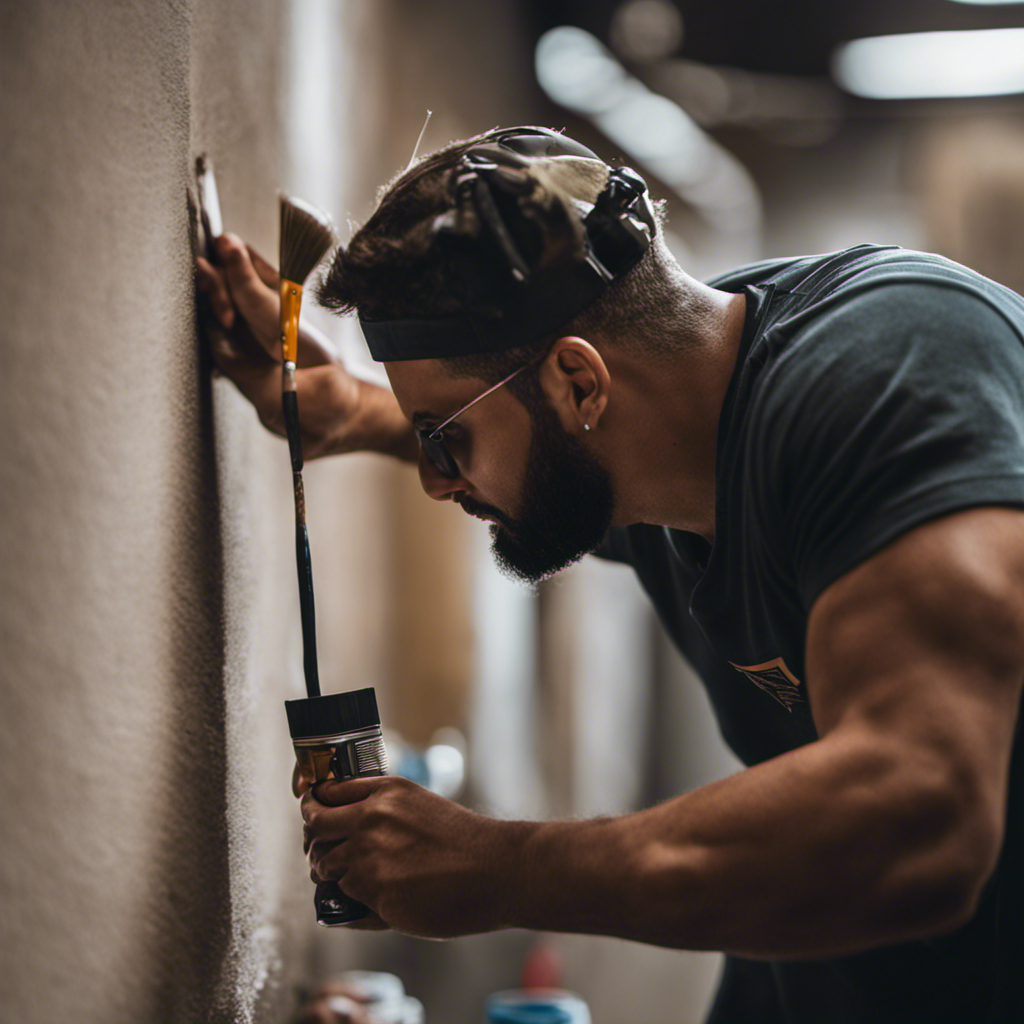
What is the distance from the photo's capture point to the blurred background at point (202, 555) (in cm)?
67

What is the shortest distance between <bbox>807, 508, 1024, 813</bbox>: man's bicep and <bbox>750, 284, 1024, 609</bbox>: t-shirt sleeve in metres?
0.02

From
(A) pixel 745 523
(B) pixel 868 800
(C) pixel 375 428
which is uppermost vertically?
(C) pixel 375 428

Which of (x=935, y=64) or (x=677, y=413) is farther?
(x=935, y=64)

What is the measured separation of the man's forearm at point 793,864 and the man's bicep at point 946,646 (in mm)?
24

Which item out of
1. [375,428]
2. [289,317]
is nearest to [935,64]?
[375,428]

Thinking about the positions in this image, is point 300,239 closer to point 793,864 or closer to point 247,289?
point 247,289

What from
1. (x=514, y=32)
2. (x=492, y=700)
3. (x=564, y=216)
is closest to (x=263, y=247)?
(x=564, y=216)

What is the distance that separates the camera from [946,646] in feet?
2.11

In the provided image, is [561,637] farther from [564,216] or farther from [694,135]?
[564,216]

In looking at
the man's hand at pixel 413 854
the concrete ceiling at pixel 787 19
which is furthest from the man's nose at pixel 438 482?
the concrete ceiling at pixel 787 19

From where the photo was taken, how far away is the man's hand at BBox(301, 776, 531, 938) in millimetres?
770

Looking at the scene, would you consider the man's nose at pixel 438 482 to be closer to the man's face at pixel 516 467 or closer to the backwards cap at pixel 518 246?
the man's face at pixel 516 467

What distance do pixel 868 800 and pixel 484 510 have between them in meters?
0.55

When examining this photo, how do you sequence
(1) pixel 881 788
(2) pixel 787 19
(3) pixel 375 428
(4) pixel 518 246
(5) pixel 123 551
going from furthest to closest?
(2) pixel 787 19, (3) pixel 375 428, (4) pixel 518 246, (5) pixel 123 551, (1) pixel 881 788
